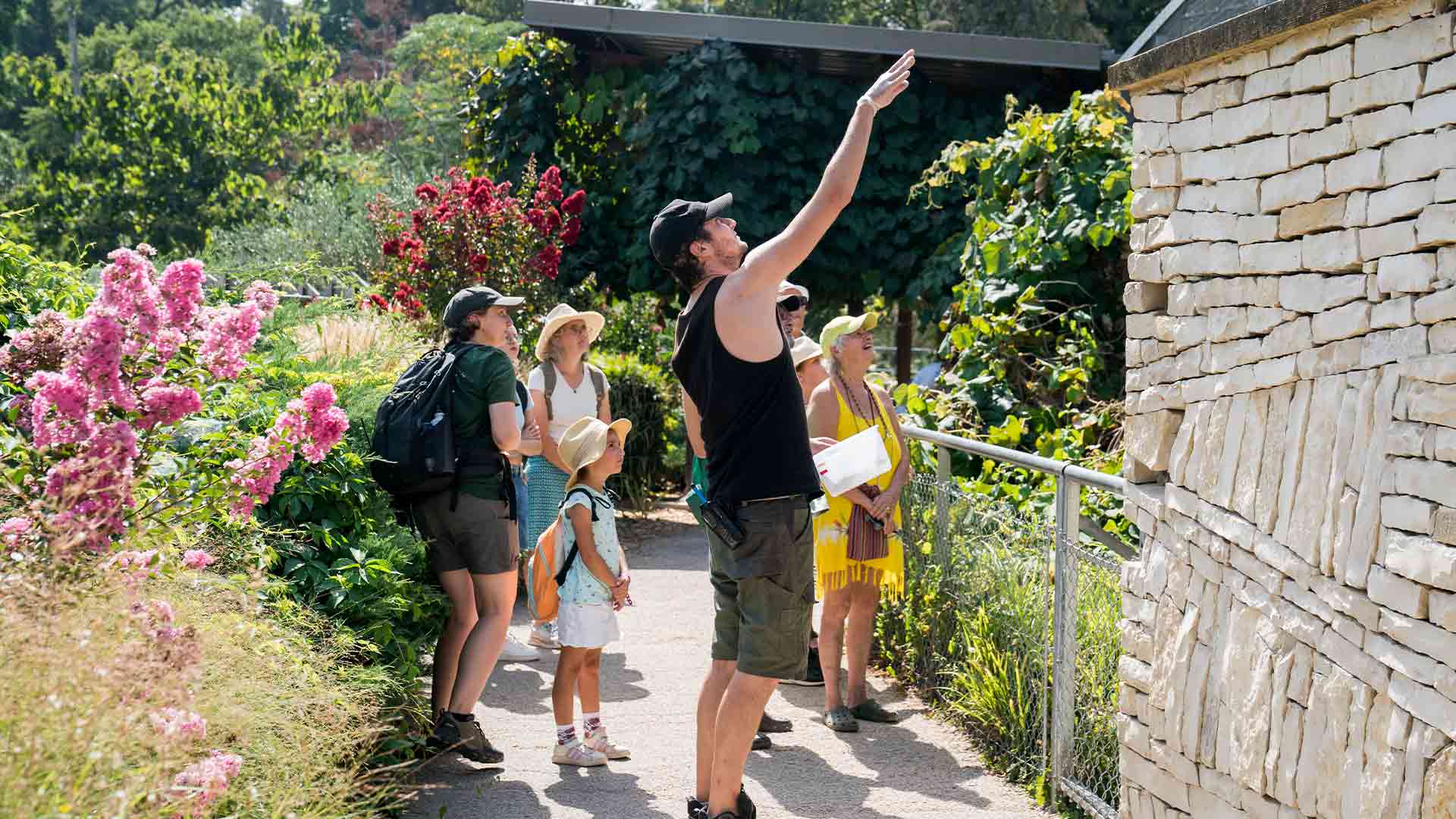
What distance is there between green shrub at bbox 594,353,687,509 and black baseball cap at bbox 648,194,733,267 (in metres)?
7.57

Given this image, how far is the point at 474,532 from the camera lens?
517 centimetres

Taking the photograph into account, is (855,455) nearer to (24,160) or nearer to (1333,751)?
(1333,751)

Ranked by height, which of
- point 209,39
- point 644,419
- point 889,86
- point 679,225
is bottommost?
point 644,419

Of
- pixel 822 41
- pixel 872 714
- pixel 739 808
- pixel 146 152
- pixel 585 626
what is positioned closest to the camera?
pixel 739 808

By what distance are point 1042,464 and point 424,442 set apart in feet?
7.39

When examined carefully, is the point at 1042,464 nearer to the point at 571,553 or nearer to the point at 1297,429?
the point at 1297,429

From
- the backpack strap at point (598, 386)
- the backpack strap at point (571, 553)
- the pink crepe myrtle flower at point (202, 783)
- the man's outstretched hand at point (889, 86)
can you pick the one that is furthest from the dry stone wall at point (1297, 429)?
the backpack strap at point (598, 386)

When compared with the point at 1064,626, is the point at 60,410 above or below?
above

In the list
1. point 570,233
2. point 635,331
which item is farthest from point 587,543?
point 635,331

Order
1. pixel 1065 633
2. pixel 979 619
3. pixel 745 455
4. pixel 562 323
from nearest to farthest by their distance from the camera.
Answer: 1. pixel 745 455
2. pixel 1065 633
3. pixel 979 619
4. pixel 562 323

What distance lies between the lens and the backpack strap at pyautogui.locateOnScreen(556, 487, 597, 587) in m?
5.28

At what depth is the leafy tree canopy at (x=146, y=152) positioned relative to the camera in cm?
2644

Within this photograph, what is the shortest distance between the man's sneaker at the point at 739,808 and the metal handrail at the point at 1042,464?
1.55m

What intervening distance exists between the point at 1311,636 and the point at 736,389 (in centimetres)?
169
